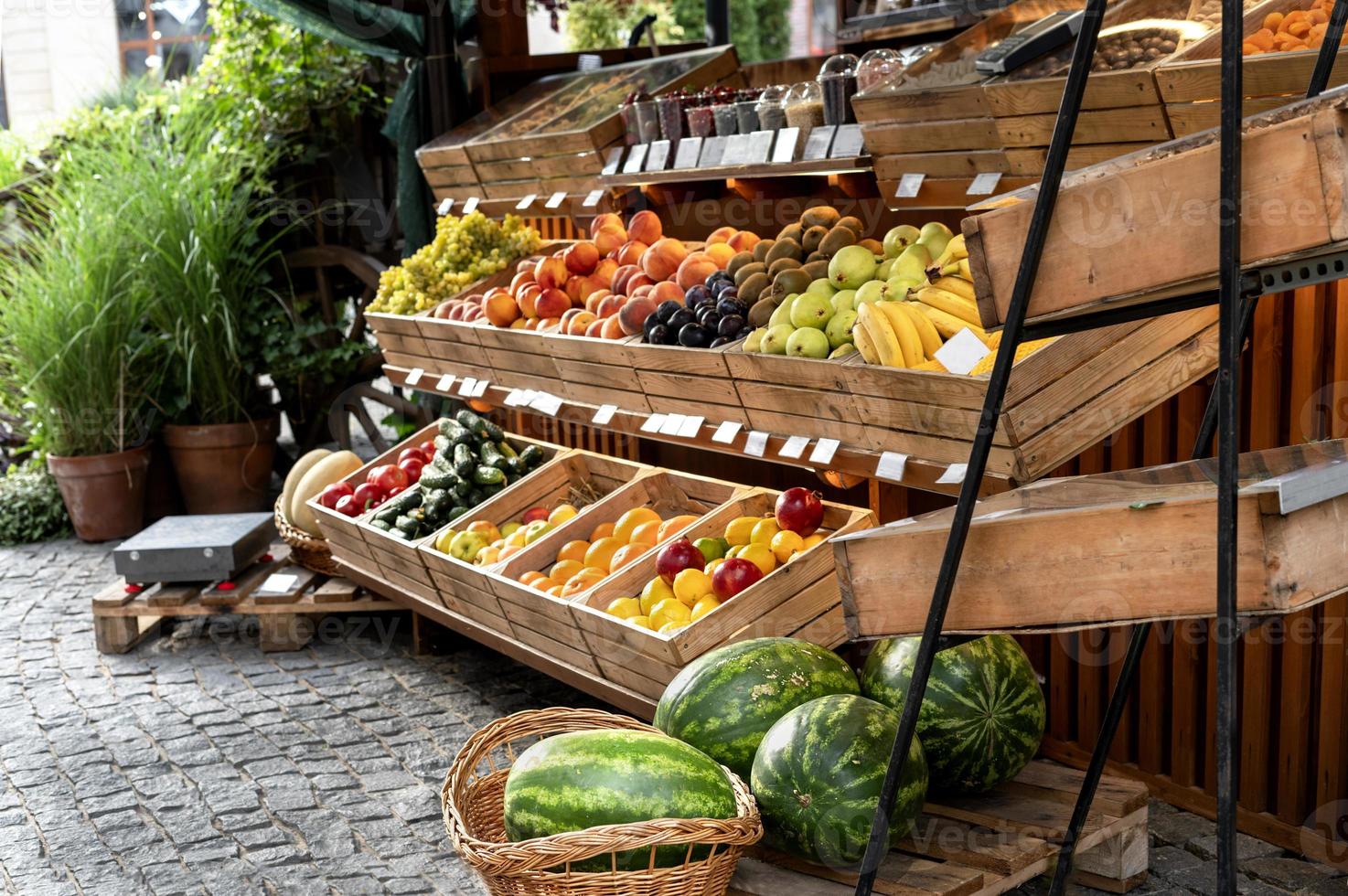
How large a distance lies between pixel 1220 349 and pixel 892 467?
4.49ft

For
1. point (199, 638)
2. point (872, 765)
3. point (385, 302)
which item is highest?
point (385, 302)

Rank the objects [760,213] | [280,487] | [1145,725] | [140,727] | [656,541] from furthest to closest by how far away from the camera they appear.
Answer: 1. [280,487]
2. [760,213]
3. [140,727]
4. [656,541]
5. [1145,725]

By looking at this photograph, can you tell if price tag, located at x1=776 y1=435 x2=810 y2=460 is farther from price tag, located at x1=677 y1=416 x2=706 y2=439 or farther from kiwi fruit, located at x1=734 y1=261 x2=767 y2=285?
kiwi fruit, located at x1=734 y1=261 x2=767 y2=285

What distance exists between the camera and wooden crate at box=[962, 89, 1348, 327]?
158 cm

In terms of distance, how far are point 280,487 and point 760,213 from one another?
382 cm

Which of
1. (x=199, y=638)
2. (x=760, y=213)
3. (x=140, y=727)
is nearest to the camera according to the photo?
(x=140, y=727)

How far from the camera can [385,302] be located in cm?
543

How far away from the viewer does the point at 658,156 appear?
4.25 meters

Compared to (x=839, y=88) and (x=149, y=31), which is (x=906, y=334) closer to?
(x=839, y=88)

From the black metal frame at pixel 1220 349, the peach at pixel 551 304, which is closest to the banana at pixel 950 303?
the black metal frame at pixel 1220 349

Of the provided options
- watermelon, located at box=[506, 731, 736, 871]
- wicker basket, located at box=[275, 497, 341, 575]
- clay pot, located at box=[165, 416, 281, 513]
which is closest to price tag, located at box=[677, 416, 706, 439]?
watermelon, located at box=[506, 731, 736, 871]

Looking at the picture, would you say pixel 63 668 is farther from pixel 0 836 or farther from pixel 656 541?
pixel 656 541

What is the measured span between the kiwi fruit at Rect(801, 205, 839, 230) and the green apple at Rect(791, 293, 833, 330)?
27.0 inches

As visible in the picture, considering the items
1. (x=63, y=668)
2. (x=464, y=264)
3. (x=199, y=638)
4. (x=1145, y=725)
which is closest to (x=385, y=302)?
(x=464, y=264)
